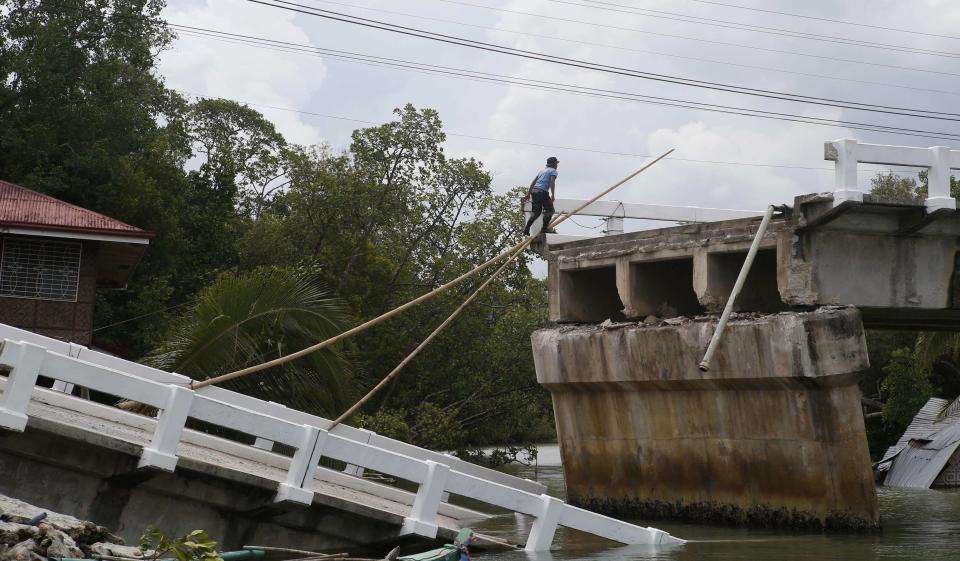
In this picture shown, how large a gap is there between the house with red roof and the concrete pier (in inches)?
322

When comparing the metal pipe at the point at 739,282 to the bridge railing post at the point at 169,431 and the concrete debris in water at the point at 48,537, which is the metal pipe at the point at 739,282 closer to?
the bridge railing post at the point at 169,431

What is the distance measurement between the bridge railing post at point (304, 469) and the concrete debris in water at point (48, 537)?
1.54m

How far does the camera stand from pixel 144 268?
32312 mm

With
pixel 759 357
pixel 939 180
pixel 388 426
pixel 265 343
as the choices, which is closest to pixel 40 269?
pixel 265 343

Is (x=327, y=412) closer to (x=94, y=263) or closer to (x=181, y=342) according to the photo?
(x=181, y=342)

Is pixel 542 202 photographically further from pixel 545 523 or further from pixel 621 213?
pixel 545 523

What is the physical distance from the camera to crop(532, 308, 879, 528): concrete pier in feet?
53.3

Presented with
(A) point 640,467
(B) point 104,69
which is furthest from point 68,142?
(A) point 640,467

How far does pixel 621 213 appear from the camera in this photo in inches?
828

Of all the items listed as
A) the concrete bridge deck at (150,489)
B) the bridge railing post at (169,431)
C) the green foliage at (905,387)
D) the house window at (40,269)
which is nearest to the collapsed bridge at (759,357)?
the concrete bridge deck at (150,489)

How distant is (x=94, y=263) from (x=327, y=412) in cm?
697

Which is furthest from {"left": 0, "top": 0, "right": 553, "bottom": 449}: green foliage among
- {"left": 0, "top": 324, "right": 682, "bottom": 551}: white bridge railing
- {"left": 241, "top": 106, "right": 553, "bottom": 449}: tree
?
{"left": 0, "top": 324, "right": 682, "bottom": 551}: white bridge railing

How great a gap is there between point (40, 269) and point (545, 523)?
1300 cm

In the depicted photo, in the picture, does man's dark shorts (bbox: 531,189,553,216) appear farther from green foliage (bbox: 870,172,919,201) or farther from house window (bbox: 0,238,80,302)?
green foliage (bbox: 870,172,919,201)
